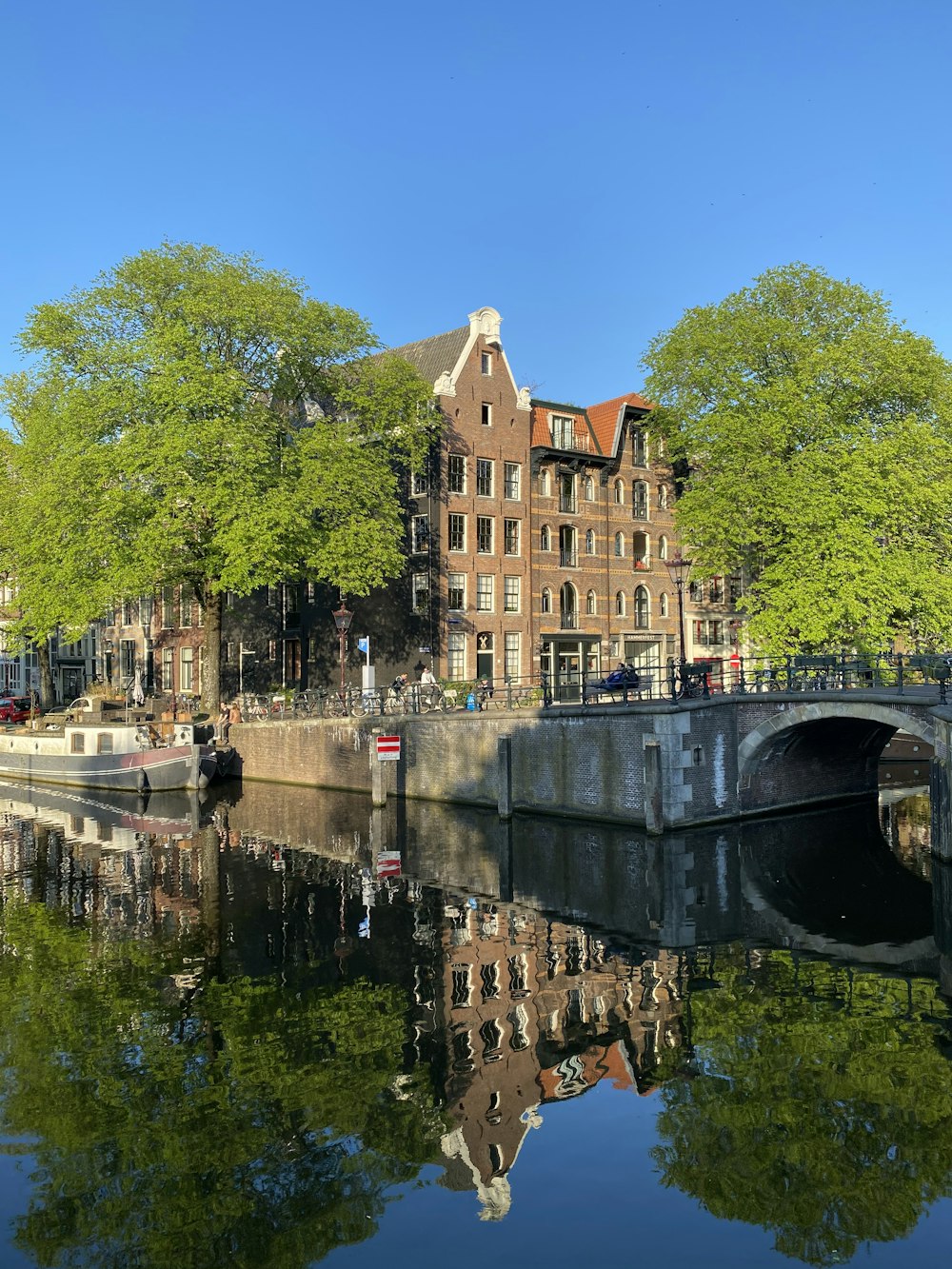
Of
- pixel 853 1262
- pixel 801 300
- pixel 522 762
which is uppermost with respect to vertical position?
pixel 801 300

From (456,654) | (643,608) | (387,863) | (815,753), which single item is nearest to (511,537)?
(456,654)

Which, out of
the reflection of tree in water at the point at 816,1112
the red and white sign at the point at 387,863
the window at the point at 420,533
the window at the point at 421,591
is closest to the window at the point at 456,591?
the window at the point at 421,591

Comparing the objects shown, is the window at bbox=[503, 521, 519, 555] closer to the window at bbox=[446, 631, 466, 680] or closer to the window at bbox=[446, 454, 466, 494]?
the window at bbox=[446, 454, 466, 494]

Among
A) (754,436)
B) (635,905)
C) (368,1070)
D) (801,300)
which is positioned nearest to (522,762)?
(635,905)

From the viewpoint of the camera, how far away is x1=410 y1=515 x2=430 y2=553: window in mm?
45781

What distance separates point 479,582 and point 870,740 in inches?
766

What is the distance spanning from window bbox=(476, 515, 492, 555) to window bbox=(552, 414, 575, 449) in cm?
594

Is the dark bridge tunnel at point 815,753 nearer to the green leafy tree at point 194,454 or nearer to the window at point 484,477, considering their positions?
the green leafy tree at point 194,454

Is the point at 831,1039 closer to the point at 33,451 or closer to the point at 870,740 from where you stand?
the point at 870,740

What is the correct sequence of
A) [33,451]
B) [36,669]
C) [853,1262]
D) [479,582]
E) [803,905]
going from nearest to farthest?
[853,1262] → [803,905] → [33,451] → [479,582] → [36,669]

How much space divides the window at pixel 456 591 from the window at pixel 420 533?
73.3 inches

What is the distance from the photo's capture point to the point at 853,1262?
29.5 feet

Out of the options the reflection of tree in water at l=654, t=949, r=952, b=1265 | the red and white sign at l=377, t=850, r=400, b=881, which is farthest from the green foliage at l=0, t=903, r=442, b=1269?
the red and white sign at l=377, t=850, r=400, b=881

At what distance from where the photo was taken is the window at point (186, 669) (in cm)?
5469
